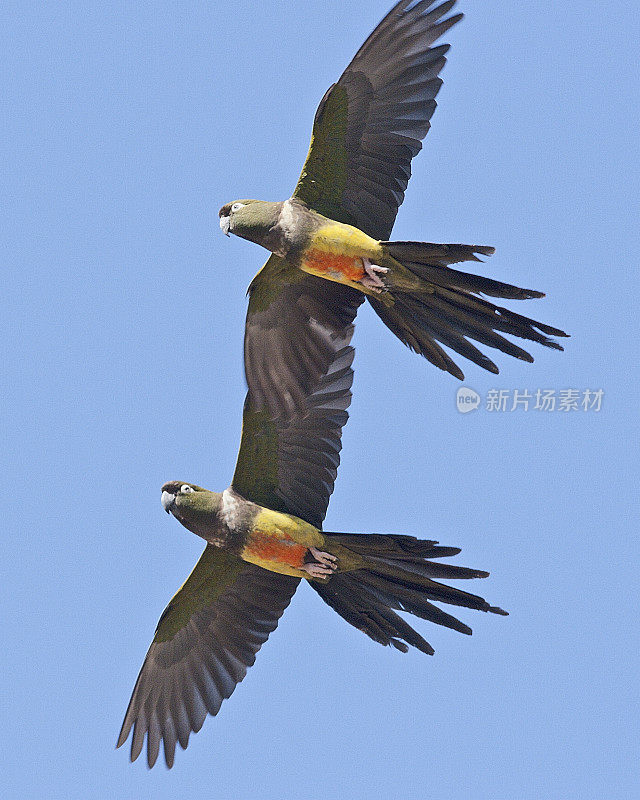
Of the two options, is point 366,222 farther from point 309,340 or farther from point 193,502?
point 193,502

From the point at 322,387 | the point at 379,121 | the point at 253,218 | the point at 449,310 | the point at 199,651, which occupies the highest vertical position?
the point at 379,121

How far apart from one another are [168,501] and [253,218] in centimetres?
261

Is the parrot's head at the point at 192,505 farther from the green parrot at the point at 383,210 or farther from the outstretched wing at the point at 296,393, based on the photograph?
the green parrot at the point at 383,210

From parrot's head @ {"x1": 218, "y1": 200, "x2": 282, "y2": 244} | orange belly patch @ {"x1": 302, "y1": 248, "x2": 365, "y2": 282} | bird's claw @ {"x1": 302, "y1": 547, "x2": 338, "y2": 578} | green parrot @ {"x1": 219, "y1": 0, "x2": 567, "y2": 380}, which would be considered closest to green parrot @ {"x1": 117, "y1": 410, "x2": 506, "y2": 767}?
bird's claw @ {"x1": 302, "y1": 547, "x2": 338, "y2": 578}

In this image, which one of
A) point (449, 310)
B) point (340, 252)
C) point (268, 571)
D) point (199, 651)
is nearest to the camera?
point (449, 310)

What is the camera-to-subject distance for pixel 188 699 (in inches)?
520

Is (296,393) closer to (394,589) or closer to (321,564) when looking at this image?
(321,564)

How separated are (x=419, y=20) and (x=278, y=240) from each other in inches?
86.6

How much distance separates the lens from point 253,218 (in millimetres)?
12477

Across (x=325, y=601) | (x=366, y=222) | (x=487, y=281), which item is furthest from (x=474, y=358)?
(x=325, y=601)

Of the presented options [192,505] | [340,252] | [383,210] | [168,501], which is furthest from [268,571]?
[383,210]

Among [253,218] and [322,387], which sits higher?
[253,218]

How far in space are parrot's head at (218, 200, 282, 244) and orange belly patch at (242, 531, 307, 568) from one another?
8.52ft

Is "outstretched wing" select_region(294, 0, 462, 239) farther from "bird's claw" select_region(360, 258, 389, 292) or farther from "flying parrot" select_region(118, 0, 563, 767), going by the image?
"bird's claw" select_region(360, 258, 389, 292)
